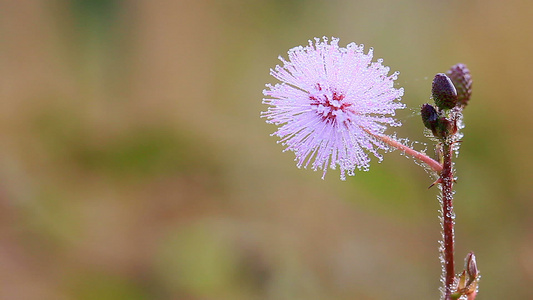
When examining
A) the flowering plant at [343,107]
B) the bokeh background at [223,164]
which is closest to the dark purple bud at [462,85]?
the flowering plant at [343,107]

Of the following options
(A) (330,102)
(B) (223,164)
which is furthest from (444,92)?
(B) (223,164)

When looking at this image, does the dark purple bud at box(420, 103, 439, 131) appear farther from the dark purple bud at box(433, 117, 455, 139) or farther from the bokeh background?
the bokeh background

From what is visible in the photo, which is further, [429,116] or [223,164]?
[223,164]

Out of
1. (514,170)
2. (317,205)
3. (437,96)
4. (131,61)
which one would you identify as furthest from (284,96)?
(514,170)

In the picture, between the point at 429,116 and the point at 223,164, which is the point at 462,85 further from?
the point at 223,164

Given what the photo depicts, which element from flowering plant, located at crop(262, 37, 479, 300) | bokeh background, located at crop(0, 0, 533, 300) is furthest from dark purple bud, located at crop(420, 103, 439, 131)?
bokeh background, located at crop(0, 0, 533, 300)

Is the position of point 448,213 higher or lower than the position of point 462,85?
lower

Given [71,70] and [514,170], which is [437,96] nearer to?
[514,170]
